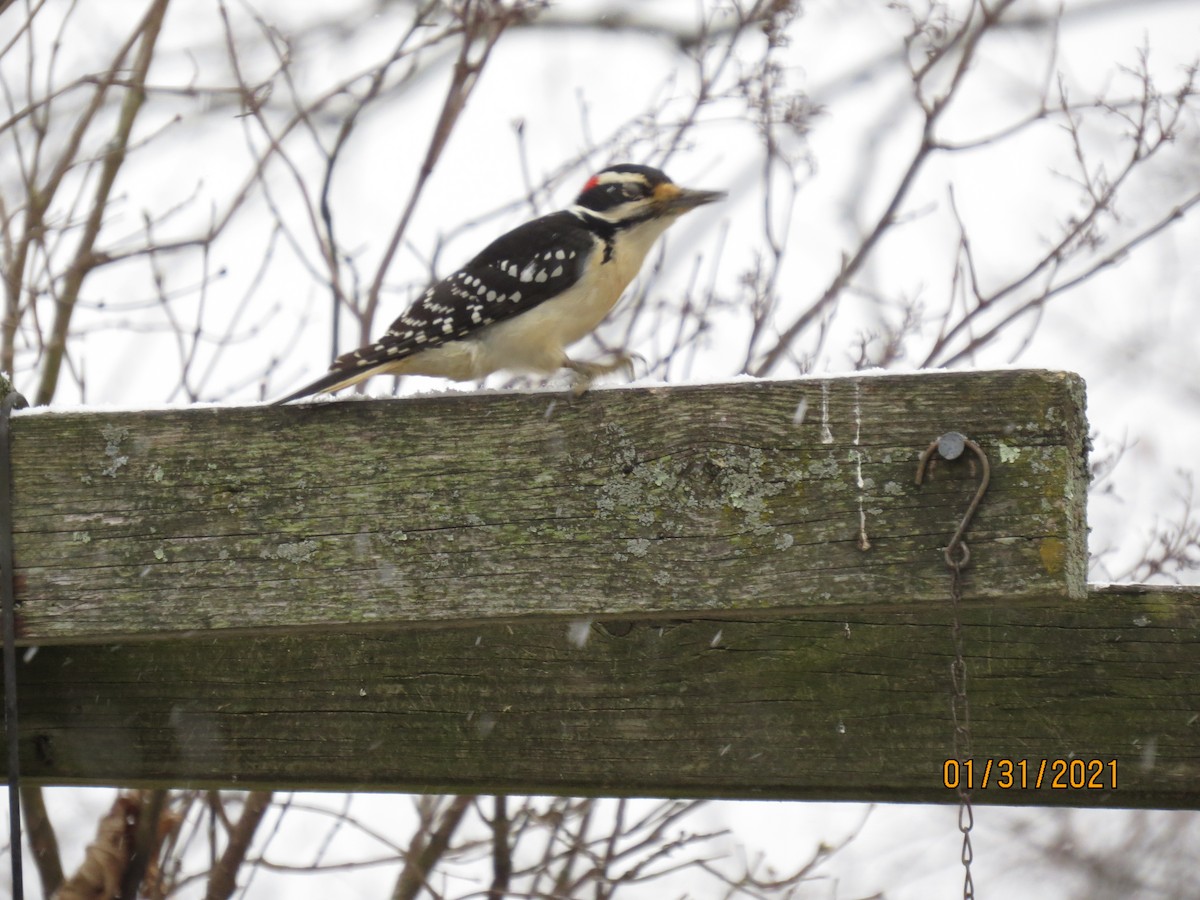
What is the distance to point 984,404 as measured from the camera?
62.5 inches

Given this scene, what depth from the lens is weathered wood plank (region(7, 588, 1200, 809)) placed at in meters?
2.02

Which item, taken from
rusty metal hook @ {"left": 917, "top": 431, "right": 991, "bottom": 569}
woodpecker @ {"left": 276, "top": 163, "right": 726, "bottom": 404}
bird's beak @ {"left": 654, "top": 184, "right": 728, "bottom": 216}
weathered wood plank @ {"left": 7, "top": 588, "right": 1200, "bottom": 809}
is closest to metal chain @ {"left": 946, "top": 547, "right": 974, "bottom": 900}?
rusty metal hook @ {"left": 917, "top": 431, "right": 991, "bottom": 569}

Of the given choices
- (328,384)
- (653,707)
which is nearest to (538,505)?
(653,707)

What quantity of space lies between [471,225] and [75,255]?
1193mm

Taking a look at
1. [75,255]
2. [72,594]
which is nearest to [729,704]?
[72,594]

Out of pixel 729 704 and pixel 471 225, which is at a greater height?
pixel 471 225

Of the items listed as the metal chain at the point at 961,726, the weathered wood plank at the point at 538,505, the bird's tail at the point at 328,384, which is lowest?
the metal chain at the point at 961,726

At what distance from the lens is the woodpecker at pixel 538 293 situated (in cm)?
310

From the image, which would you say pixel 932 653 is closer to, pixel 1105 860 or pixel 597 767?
pixel 597 767

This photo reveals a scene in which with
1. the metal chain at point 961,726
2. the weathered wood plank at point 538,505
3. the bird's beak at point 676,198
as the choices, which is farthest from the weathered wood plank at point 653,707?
the bird's beak at point 676,198
